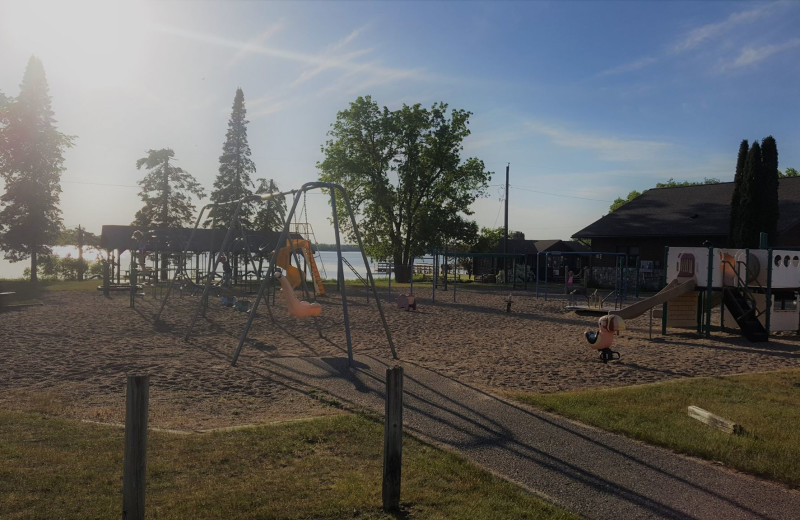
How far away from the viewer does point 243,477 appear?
17.1 ft

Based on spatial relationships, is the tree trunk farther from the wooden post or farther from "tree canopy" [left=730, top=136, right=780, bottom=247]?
"tree canopy" [left=730, top=136, right=780, bottom=247]

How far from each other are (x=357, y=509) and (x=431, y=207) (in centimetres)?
4094

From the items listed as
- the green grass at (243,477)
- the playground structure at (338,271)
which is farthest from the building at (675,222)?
the green grass at (243,477)

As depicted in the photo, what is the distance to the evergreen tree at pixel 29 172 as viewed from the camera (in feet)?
133

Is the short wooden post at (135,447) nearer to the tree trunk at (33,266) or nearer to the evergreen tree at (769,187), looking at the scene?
the evergreen tree at (769,187)

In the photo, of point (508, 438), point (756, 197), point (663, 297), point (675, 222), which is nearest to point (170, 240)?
point (663, 297)

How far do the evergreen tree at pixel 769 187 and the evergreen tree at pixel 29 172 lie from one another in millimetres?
45499

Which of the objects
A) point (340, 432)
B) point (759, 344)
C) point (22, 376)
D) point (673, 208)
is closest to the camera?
point (340, 432)

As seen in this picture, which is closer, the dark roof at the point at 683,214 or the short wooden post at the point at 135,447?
the short wooden post at the point at 135,447

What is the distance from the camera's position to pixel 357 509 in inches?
182

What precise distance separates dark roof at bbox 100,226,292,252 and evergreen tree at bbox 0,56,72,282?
10050mm

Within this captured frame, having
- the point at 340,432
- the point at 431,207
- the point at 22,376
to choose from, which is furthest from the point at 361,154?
the point at 340,432

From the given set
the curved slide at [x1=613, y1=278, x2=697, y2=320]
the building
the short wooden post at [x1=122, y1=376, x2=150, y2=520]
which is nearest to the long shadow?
the short wooden post at [x1=122, y1=376, x2=150, y2=520]

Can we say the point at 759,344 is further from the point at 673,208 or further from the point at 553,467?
the point at 673,208
